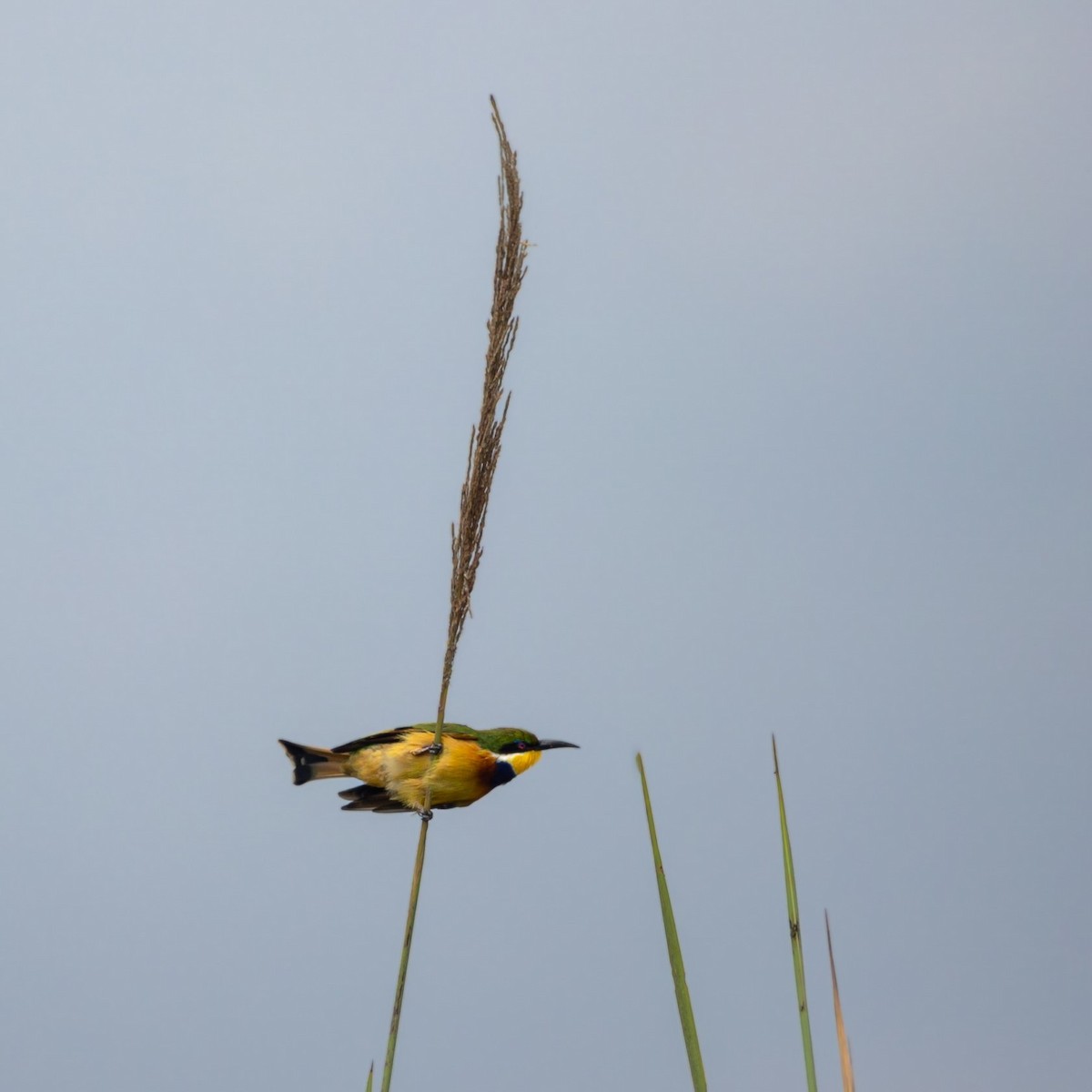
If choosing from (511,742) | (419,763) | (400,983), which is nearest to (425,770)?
(419,763)

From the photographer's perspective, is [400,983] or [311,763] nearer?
[400,983]

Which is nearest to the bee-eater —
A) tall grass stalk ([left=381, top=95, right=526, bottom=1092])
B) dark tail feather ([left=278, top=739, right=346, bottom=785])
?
dark tail feather ([left=278, top=739, right=346, bottom=785])

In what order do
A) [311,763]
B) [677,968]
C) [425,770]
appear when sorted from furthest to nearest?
[311,763]
[425,770]
[677,968]

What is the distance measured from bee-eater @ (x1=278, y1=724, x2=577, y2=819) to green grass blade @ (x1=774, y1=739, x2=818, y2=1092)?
3.01ft

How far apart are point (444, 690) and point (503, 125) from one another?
3.16ft

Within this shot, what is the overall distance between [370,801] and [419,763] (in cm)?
24

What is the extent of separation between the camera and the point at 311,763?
282cm

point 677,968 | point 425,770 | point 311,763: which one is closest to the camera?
point 677,968

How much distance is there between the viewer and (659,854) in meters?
1.82

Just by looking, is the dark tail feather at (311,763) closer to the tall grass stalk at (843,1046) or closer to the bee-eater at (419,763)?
the bee-eater at (419,763)

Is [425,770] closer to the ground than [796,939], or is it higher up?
higher up

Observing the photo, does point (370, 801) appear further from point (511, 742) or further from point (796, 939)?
point (796, 939)

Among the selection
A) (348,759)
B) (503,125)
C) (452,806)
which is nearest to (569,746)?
(452,806)

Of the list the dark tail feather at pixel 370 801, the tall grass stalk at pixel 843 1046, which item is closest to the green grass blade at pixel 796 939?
the tall grass stalk at pixel 843 1046
